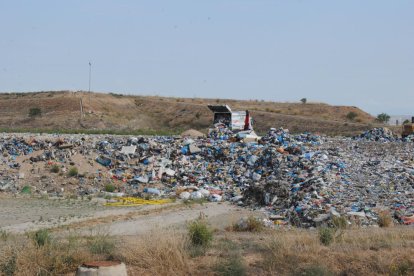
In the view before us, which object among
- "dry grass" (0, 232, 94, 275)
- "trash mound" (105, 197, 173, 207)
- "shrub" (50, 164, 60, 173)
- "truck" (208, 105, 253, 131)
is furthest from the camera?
"truck" (208, 105, 253, 131)

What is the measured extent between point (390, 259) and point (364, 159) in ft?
52.0

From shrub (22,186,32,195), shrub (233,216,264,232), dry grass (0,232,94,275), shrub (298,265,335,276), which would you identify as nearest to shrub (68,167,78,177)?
shrub (22,186,32,195)

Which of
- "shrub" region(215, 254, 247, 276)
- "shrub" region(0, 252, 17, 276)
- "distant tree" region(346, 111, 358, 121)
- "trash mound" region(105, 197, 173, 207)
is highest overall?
"distant tree" region(346, 111, 358, 121)

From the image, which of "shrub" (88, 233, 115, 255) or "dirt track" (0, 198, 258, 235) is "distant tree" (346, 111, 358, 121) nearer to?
"dirt track" (0, 198, 258, 235)

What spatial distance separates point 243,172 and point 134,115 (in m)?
50.1

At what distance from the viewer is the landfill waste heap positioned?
57.3ft

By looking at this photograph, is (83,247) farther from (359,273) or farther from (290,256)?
(359,273)

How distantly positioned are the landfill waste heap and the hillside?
28.9m

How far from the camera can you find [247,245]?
11.2 m

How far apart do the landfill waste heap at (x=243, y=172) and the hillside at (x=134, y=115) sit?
95.0 feet

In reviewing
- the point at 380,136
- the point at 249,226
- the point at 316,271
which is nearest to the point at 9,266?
the point at 316,271

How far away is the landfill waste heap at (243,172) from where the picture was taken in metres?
17.5

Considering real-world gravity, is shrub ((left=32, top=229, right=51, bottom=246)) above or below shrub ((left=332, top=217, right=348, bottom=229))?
above

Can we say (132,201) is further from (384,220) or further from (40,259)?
(40,259)
